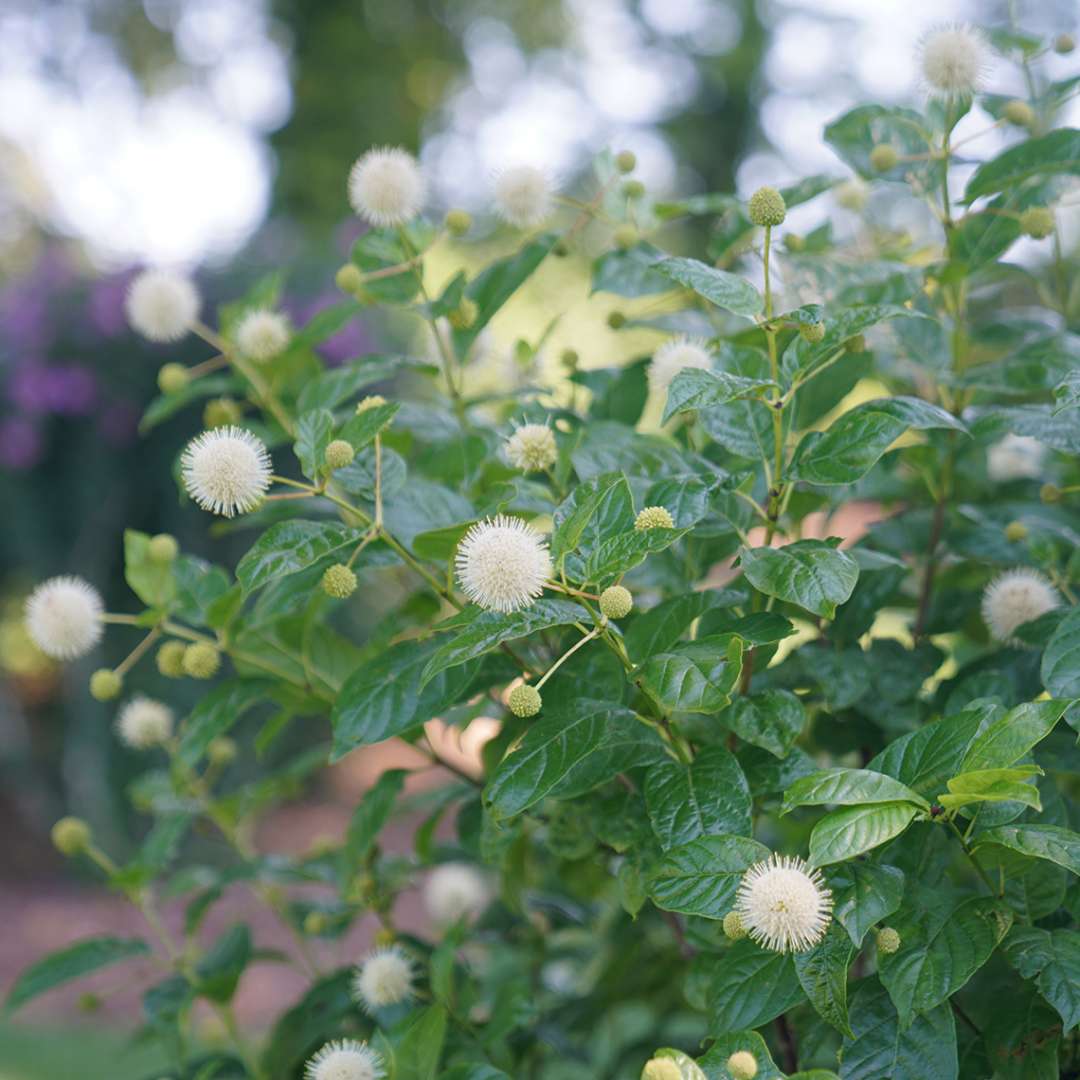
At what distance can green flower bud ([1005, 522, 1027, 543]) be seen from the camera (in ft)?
3.40

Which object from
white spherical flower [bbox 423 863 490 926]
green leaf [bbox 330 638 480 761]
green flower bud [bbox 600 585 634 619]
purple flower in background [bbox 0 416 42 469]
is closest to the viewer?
green flower bud [bbox 600 585 634 619]

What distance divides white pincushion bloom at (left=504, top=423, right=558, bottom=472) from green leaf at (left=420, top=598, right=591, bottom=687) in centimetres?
20

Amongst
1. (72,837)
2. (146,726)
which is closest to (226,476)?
(146,726)

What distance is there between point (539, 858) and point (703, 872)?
80cm

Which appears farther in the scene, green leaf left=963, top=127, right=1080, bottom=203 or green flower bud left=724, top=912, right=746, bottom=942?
green leaf left=963, top=127, right=1080, bottom=203

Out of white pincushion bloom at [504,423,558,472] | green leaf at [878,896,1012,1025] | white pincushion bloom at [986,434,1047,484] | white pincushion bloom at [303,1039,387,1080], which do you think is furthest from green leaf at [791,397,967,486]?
white pincushion bloom at [986,434,1047,484]

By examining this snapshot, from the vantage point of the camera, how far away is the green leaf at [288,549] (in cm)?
80

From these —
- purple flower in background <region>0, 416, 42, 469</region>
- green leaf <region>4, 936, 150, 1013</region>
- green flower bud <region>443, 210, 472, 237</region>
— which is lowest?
green leaf <region>4, 936, 150, 1013</region>

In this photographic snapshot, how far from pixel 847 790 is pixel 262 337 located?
2.59ft

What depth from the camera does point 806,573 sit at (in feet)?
2.50

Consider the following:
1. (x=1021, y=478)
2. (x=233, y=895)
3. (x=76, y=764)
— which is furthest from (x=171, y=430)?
(x=1021, y=478)

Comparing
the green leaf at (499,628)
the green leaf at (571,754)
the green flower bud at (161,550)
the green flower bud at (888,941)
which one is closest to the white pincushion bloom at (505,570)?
the green leaf at (499,628)

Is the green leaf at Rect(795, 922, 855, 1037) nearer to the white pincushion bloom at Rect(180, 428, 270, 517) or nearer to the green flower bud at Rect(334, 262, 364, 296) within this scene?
the white pincushion bloom at Rect(180, 428, 270, 517)

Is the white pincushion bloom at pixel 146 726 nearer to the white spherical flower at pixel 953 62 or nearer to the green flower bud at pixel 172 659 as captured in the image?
the green flower bud at pixel 172 659
